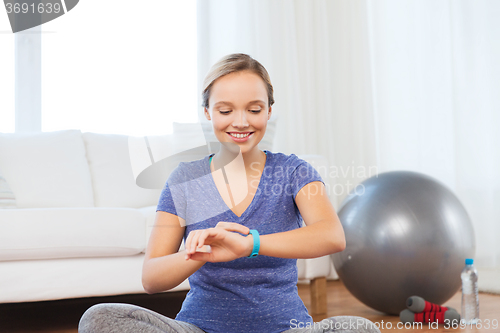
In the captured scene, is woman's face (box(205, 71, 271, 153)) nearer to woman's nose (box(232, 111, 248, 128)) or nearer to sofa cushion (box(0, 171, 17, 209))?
woman's nose (box(232, 111, 248, 128))

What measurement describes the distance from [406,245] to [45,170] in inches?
62.8

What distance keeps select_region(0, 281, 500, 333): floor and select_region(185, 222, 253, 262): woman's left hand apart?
3.49 feet

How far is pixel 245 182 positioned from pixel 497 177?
7.32 ft

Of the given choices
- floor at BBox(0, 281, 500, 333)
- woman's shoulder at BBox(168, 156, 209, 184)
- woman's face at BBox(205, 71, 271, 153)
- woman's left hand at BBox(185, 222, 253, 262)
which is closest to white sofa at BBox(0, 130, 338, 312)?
floor at BBox(0, 281, 500, 333)

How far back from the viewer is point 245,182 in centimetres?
98

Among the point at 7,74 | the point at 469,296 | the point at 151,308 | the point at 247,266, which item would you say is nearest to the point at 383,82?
the point at 469,296

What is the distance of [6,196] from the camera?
6.56 feet

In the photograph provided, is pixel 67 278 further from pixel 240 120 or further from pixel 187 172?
pixel 240 120

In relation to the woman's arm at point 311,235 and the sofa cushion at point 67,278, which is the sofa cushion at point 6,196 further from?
the woman's arm at point 311,235

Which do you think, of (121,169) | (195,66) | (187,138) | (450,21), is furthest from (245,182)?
(450,21)

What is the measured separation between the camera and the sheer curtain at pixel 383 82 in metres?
2.72

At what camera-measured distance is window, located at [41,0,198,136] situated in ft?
9.19

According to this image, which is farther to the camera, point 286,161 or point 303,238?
point 286,161

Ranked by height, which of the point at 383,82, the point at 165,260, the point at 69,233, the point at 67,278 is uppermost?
the point at 383,82
